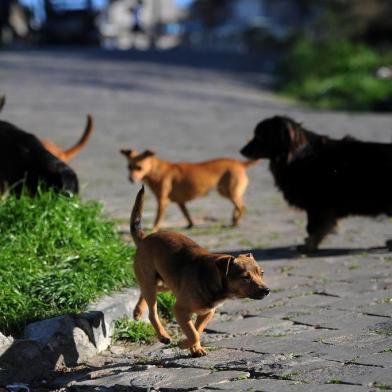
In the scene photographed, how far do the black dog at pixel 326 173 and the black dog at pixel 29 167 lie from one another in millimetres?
1715

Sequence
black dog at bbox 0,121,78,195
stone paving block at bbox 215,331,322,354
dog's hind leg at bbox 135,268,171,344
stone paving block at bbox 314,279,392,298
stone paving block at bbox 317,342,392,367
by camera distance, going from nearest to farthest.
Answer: stone paving block at bbox 317,342,392,367 → stone paving block at bbox 215,331,322,354 → dog's hind leg at bbox 135,268,171,344 → stone paving block at bbox 314,279,392,298 → black dog at bbox 0,121,78,195

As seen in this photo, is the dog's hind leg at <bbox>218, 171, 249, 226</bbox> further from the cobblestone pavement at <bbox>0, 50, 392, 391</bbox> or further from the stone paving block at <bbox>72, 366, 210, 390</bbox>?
the stone paving block at <bbox>72, 366, 210, 390</bbox>

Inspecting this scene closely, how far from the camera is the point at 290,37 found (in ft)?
121

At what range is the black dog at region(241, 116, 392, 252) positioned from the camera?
765 cm

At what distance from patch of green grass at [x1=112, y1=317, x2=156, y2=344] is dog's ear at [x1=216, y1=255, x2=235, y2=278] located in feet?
3.42

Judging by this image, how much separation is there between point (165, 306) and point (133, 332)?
0.40m

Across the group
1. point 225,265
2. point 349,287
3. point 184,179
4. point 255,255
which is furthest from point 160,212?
point 225,265

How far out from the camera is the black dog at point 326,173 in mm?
7652

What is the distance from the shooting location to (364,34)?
33812mm

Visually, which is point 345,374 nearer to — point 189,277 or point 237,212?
point 189,277

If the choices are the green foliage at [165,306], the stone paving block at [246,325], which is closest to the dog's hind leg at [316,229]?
the stone paving block at [246,325]

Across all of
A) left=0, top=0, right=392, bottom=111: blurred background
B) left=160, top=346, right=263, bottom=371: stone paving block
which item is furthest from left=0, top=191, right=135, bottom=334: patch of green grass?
left=0, top=0, right=392, bottom=111: blurred background

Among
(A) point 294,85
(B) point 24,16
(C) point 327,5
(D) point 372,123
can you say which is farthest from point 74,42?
(D) point 372,123

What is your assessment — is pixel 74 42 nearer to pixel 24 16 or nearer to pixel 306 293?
pixel 24 16
